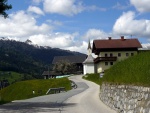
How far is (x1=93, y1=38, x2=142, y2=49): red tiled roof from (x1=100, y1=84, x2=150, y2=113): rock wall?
79.1 m

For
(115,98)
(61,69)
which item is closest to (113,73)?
(115,98)

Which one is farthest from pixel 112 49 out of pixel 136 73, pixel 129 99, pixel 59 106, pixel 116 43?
pixel 129 99

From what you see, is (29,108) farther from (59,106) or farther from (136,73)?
(136,73)

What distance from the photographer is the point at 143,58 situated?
17531mm

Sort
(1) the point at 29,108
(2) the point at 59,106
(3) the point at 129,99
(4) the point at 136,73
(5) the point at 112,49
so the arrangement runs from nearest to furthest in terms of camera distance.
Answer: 1. (3) the point at 129,99
2. (4) the point at 136,73
3. (1) the point at 29,108
4. (2) the point at 59,106
5. (5) the point at 112,49

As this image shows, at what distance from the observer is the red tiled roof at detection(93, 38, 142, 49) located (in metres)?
99.8

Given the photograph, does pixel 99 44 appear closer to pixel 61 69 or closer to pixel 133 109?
pixel 61 69

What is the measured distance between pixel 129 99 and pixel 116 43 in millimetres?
87305

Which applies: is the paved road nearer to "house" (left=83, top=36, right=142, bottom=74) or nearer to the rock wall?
the rock wall

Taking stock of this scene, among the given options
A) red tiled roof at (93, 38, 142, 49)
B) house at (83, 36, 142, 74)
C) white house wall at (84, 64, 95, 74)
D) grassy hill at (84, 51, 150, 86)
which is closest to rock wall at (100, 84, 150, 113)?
grassy hill at (84, 51, 150, 86)

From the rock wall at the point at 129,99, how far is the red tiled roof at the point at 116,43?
79145 mm

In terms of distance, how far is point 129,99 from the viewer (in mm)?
15461

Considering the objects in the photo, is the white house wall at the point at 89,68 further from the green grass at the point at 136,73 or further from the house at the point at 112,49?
the green grass at the point at 136,73

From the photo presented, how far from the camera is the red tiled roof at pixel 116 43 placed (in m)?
99.8
